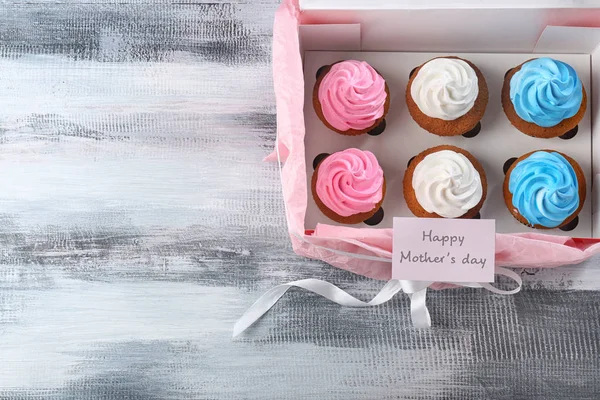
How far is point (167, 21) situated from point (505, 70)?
0.78 metres

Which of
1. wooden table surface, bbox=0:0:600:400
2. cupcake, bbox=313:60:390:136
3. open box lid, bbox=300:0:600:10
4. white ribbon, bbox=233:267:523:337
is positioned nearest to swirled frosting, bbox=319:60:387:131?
cupcake, bbox=313:60:390:136

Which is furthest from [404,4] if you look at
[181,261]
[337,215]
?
[181,261]

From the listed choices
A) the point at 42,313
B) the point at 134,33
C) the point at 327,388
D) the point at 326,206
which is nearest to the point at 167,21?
the point at 134,33

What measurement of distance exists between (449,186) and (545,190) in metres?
0.18

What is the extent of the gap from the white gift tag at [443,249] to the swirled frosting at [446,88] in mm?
243

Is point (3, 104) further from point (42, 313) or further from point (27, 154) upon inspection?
point (42, 313)

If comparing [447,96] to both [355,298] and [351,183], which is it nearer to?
[351,183]

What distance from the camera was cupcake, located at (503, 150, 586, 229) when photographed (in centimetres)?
109

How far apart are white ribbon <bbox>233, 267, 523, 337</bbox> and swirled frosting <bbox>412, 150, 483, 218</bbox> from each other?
0.15m

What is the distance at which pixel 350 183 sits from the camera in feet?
3.64

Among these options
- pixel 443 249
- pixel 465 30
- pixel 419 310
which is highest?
pixel 465 30

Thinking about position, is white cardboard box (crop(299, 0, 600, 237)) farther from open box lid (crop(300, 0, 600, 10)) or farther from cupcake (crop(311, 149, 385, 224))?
cupcake (crop(311, 149, 385, 224))

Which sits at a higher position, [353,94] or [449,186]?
[353,94]

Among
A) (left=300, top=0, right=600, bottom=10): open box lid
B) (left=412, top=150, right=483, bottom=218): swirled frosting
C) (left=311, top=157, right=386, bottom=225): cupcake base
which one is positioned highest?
(left=300, top=0, right=600, bottom=10): open box lid
